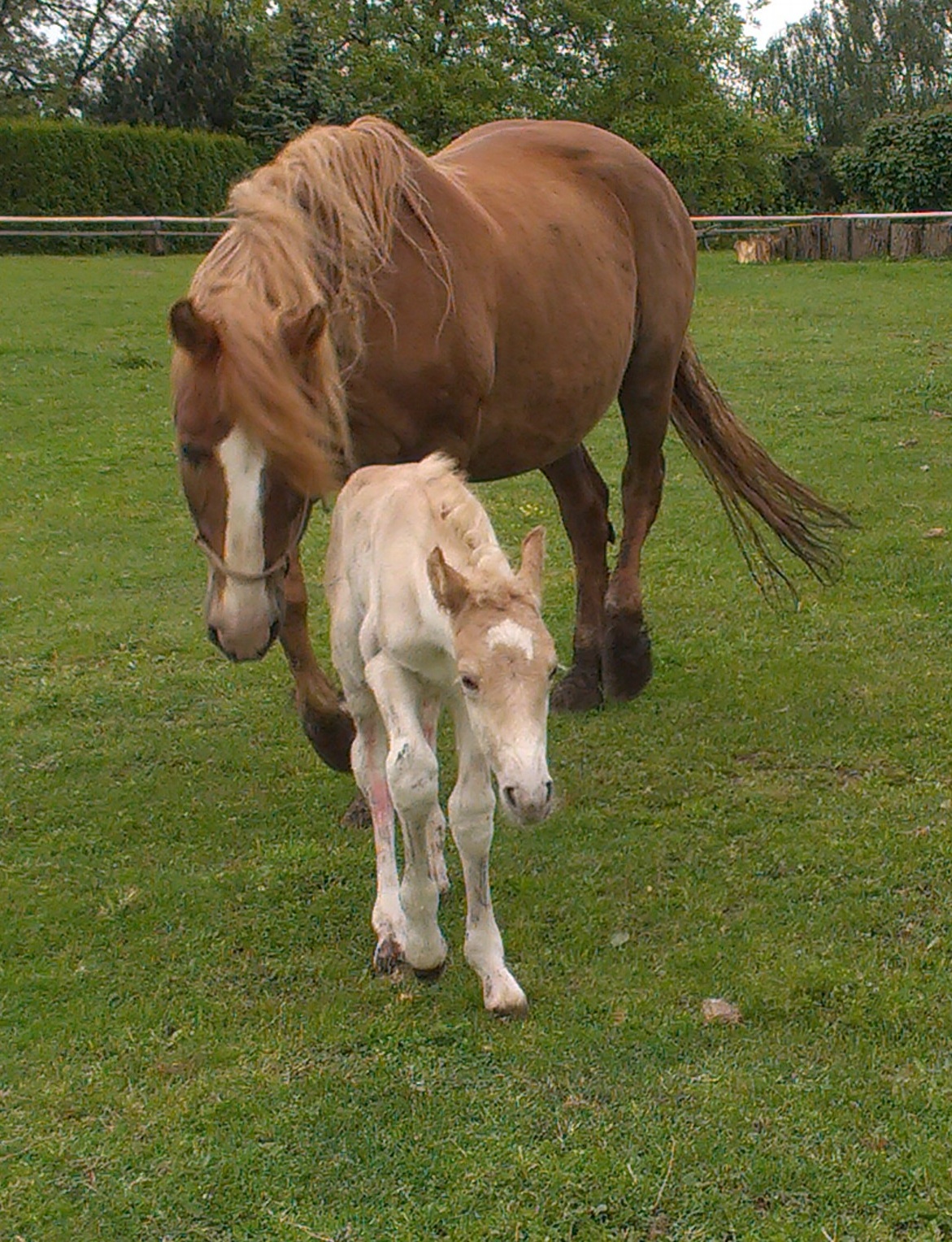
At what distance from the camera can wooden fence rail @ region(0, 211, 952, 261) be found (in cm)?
2170

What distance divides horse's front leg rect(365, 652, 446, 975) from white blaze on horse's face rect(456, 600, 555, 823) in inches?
14.2

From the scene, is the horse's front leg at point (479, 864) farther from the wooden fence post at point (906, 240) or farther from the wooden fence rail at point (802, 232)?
the wooden fence post at point (906, 240)

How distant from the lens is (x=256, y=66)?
3117 centimetres

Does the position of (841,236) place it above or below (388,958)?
above

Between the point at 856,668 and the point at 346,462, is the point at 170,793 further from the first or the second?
the point at 856,668

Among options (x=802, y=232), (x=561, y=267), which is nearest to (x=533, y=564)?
(x=561, y=267)

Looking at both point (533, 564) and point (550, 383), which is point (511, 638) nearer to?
point (533, 564)

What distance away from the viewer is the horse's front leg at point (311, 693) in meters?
4.47

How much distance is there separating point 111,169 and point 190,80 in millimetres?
4973

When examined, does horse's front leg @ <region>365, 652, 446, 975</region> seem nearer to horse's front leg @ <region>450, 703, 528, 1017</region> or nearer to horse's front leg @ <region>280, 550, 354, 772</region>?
horse's front leg @ <region>450, 703, 528, 1017</region>

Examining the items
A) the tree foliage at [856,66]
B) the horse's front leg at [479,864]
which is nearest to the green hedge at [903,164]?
the tree foliage at [856,66]

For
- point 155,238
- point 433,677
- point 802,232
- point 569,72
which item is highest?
point 569,72

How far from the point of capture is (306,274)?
142 inches

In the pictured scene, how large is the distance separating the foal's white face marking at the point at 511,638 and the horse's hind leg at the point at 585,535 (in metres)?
3.04
